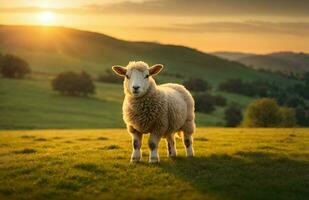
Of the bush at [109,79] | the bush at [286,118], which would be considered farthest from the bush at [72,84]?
the bush at [286,118]

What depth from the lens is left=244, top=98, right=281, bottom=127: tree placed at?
5456 centimetres

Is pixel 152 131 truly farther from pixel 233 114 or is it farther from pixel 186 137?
pixel 233 114

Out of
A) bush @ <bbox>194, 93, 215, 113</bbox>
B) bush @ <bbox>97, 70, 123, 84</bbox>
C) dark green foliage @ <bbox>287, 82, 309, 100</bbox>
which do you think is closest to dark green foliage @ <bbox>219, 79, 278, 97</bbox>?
dark green foliage @ <bbox>287, 82, 309, 100</bbox>

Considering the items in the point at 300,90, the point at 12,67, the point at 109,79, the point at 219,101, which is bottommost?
the point at 219,101

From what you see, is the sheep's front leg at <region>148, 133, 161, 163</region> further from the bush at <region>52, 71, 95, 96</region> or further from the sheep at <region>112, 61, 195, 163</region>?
the bush at <region>52, 71, 95, 96</region>

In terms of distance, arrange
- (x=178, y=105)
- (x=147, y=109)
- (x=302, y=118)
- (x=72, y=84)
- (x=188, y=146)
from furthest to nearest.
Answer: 1. (x=302, y=118)
2. (x=72, y=84)
3. (x=188, y=146)
4. (x=178, y=105)
5. (x=147, y=109)

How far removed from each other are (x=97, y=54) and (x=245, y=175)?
444 feet

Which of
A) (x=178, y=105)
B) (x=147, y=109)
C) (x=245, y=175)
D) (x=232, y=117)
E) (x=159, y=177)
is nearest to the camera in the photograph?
(x=159, y=177)

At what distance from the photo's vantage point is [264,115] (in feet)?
181

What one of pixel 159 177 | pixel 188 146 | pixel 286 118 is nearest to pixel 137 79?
pixel 159 177

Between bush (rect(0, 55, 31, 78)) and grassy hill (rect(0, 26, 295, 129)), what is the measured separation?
3371mm

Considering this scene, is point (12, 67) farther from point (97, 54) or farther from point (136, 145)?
point (136, 145)

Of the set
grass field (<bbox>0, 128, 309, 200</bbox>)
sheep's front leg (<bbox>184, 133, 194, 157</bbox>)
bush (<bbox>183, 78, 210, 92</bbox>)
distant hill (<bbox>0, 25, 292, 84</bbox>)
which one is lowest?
grass field (<bbox>0, 128, 309, 200</bbox>)

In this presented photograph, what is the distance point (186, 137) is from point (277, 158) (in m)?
2.79
